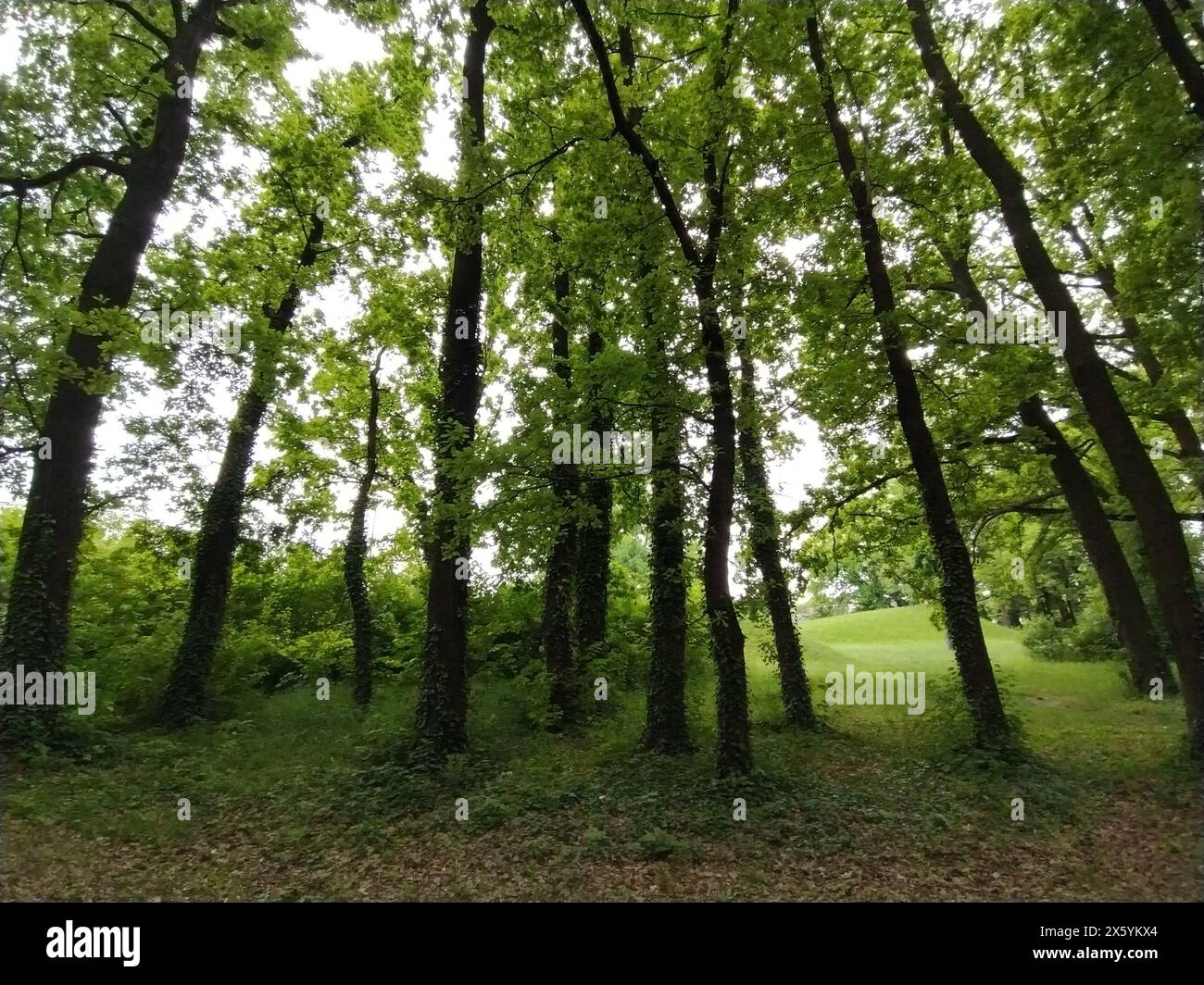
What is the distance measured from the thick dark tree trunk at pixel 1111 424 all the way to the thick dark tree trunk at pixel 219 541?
12984 mm

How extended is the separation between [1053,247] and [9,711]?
2314cm

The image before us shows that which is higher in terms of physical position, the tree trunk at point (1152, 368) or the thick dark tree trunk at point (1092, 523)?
the tree trunk at point (1152, 368)

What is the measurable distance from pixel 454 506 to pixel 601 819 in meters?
5.01

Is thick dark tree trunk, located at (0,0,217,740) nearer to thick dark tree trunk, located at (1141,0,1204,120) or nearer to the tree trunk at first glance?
thick dark tree trunk, located at (1141,0,1204,120)

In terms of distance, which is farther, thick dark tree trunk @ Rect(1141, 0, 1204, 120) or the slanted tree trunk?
the slanted tree trunk

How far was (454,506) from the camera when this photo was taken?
964 centimetres

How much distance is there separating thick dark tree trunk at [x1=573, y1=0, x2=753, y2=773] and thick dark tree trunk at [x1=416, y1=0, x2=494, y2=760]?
319 centimetres

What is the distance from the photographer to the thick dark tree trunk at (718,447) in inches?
367

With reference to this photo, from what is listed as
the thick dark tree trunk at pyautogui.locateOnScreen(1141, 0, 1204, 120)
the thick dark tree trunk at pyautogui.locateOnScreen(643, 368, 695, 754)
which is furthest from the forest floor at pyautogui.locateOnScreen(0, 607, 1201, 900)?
the thick dark tree trunk at pyautogui.locateOnScreen(1141, 0, 1204, 120)

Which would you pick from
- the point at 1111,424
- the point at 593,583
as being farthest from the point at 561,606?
the point at 1111,424

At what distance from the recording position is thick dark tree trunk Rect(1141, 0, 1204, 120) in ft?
27.0
